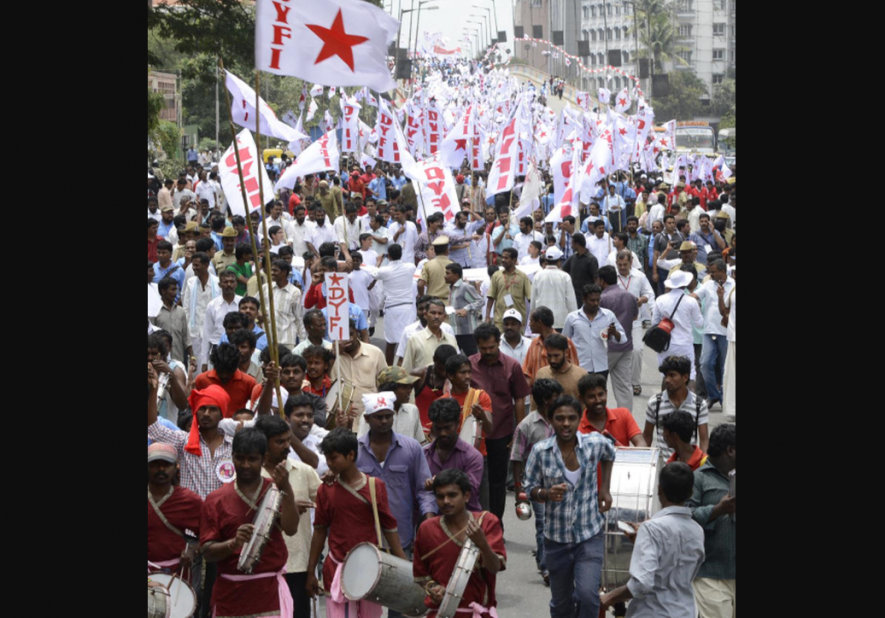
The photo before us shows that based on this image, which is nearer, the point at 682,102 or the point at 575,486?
the point at 575,486

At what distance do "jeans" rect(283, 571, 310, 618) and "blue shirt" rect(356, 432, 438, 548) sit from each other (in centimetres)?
57

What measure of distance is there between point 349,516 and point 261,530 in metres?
0.69

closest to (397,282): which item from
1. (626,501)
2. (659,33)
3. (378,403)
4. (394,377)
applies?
(394,377)

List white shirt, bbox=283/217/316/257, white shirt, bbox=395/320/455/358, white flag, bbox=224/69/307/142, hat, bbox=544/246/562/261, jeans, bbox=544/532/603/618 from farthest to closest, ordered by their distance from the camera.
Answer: white shirt, bbox=283/217/316/257, hat, bbox=544/246/562/261, white shirt, bbox=395/320/455/358, white flag, bbox=224/69/307/142, jeans, bbox=544/532/603/618

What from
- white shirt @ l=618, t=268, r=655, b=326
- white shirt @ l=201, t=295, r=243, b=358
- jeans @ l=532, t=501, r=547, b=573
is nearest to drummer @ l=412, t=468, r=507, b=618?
jeans @ l=532, t=501, r=547, b=573

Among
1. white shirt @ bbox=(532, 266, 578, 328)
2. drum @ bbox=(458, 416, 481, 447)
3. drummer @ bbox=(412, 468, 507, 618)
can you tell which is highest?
white shirt @ bbox=(532, 266, 578, 328)

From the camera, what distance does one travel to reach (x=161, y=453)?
5.88 meters

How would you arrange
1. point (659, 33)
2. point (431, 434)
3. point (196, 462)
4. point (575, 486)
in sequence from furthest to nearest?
point (659, 33) < point (431, 434) < point (196, 462) < point (575, 486)

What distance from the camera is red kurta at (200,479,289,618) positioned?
5531 mm

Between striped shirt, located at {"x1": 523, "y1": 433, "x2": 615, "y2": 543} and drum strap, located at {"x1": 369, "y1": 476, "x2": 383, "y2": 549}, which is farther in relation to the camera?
striped shirt, located at {"x1": 523, "y1": 433, "x2": 615, "y2": 543}

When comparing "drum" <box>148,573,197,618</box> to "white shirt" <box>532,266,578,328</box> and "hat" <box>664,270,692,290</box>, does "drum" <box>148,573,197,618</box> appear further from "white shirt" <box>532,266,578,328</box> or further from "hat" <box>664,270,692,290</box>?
"white shirt" <box>532,266,578,328</box>

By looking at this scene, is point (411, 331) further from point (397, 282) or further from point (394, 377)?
point (397, 282)

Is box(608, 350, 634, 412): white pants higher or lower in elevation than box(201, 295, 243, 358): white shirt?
lower
